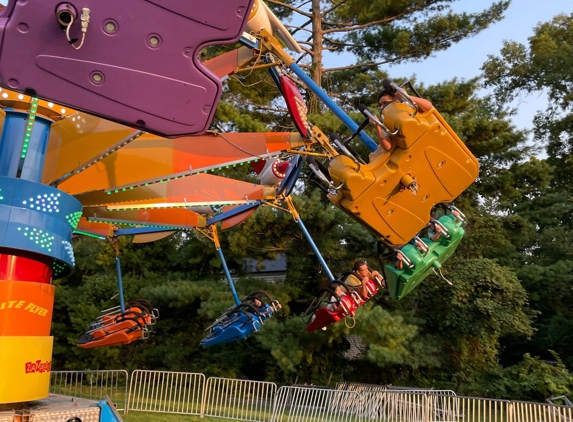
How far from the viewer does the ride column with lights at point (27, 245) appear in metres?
4.01

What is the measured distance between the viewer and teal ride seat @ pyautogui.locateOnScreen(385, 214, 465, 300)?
432 centimetres

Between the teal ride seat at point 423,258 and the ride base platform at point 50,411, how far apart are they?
2.64m

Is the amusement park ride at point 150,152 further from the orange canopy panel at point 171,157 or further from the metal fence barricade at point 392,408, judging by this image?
the metal fence barricade at point 392,408

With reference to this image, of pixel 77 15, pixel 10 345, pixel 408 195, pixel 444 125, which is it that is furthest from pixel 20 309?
pixel 444 125

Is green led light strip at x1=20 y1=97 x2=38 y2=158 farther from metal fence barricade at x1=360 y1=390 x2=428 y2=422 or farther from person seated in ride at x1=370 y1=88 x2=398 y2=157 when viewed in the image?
metal fence barricade at x1=360 y1=390 x2=428 y2=422

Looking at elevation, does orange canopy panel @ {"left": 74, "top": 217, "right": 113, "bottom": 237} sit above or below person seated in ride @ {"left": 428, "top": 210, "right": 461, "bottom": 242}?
above

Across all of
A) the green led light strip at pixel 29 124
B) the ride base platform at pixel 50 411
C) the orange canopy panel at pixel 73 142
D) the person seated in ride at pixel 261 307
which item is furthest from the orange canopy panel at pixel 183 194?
the ride base platform at pixel 50 411

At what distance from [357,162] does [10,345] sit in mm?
2967

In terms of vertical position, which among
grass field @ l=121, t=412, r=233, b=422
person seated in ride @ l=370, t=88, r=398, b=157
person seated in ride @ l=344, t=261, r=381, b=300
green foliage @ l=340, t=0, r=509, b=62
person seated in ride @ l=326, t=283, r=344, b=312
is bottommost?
grass field @ l=121, t=412, r=233, b=422

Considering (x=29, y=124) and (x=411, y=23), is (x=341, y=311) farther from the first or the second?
(x=411, y=23)

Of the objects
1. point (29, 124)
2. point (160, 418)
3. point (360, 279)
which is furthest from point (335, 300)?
point (160, 418)

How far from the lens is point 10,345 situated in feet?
13.0

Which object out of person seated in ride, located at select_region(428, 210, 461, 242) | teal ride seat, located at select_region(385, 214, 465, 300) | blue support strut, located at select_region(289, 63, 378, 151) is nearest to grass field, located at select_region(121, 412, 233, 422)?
teal ride seat, located at select_region(385, 214, 465, 300)

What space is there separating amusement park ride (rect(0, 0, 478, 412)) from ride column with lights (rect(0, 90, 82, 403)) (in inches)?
0.4
